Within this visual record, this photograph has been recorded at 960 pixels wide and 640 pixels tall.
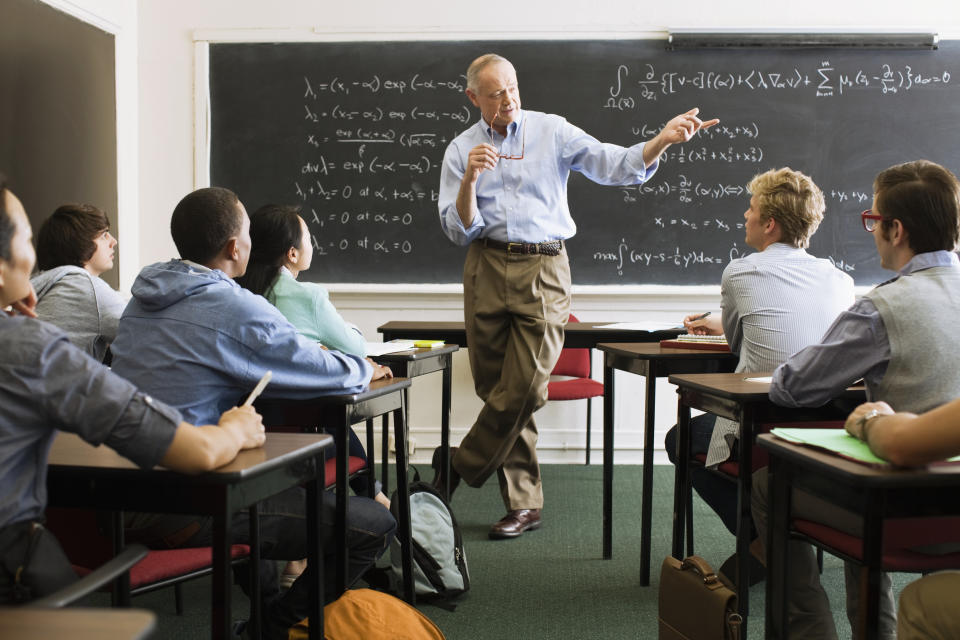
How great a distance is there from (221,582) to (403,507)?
1.19 metres

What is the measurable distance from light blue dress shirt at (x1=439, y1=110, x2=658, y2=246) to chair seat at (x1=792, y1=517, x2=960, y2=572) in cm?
196

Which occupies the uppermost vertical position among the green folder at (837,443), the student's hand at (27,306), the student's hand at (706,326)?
the student's hand at (27,306)

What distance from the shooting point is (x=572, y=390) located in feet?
14.7

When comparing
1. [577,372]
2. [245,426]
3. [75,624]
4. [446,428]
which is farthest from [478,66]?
[75,624]

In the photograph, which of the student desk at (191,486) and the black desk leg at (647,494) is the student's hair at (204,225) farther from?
the black desk leg at (647,494)

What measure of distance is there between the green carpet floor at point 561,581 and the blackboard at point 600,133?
4.90ft

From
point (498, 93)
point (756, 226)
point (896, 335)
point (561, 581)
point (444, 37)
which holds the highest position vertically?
point (444, 37)

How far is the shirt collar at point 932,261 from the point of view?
6.18 feet

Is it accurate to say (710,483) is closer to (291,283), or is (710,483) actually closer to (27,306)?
(291,283)

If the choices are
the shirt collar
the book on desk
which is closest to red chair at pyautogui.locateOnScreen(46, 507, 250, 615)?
the shirt collar

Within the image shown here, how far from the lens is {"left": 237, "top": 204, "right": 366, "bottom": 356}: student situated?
8.39ft

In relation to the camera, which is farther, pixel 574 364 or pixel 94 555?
pixel 574 364

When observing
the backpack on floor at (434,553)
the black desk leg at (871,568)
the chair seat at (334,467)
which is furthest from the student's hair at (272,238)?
the black desk leg at (871,568)

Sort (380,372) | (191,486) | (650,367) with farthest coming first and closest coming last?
(650,367) < (380,372) < (191,486)
